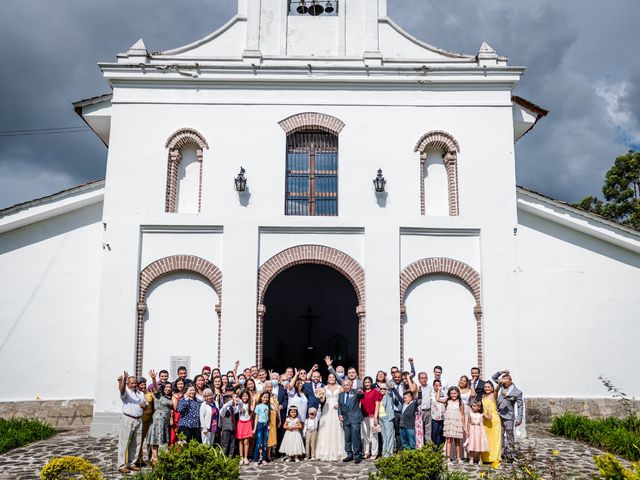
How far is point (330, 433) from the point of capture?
1043 centimetres

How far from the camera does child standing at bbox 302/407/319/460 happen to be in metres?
10.4

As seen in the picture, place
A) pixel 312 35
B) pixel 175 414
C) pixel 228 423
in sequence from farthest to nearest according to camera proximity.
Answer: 1. pixel 312 35
2. pixel 228 423
3. pixel 175 414

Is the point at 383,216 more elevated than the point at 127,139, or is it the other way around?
the point at 127,139

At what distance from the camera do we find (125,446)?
950 centimetres

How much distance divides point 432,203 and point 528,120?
3574mm

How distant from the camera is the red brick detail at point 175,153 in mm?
13336

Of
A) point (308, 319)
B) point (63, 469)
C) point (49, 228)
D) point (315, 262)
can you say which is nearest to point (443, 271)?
point (315, 262)

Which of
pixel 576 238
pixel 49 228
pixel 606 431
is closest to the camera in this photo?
pixel 606 431

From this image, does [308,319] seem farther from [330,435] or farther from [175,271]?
[330,435]

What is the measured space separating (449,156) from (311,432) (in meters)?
7.05

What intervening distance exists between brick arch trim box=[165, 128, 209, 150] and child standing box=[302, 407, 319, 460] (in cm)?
658

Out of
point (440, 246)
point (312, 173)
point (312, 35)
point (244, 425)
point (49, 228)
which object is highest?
point (312, 35)

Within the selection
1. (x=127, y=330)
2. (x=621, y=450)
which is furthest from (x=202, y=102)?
(x=621, y=450)

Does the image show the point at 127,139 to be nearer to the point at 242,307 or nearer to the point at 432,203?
the point at 242,307
